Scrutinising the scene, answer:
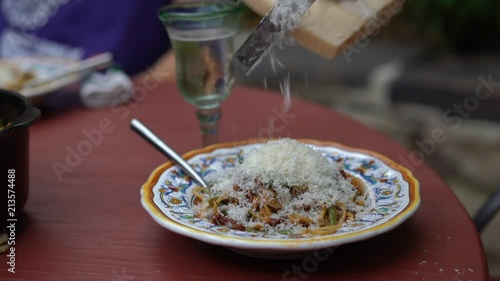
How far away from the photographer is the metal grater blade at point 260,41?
1014 mm

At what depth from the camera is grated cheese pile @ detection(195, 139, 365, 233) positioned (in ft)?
3.21

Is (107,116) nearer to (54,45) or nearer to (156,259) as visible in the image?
(156,259)

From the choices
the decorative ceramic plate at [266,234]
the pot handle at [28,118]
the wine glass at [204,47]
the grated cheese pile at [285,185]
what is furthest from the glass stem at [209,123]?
the pot handle at [28,118]

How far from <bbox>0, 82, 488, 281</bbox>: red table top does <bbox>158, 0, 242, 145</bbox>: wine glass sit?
157 mm

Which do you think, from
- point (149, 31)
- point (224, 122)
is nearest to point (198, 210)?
point (224, 122)

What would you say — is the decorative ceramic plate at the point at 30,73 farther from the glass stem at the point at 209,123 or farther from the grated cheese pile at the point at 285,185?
the grated cheese pile at the point at 285,185

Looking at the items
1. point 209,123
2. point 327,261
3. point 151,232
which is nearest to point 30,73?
point 209,123

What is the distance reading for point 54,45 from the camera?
2.68 metres

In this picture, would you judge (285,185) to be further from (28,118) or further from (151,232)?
(28,118)

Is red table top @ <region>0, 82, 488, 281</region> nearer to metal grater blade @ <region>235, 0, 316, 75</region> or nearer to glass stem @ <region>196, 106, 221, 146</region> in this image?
glass stem @ <region>196, 106, 221, 146</region>

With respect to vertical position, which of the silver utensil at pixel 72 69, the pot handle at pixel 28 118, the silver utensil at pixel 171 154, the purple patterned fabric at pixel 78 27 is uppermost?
the pot handle at pixel 28 118

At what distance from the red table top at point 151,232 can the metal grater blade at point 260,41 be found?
0.29 m

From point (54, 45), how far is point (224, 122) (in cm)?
134

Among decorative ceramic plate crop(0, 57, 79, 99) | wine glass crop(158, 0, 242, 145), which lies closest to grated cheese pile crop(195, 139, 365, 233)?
wine glass crop(158, 0, 242, 145)
